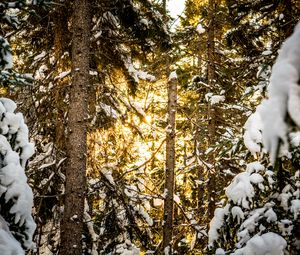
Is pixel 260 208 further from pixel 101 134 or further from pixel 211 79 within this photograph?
pixel 211 79

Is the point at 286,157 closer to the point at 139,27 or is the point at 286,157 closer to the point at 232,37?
the point at 139,27

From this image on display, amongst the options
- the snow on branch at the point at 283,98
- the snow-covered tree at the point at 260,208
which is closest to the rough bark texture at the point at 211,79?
the snow-covered tree at the point at 260,208

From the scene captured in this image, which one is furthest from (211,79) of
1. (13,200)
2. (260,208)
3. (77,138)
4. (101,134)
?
(13,200)

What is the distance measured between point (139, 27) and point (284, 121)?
662 centimetres

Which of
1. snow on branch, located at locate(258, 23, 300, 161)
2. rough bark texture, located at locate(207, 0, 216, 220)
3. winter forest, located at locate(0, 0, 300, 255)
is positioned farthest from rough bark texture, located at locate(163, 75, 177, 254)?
snow on branch, located at locate(258, 23, 300, 161)

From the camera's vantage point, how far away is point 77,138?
6.55 meters

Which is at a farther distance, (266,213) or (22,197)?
(266,213)

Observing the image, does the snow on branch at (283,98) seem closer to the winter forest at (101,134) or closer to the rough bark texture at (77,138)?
the winter forest at (101,134)

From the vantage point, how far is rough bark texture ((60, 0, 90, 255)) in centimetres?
628

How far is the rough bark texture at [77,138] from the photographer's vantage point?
6.28 m

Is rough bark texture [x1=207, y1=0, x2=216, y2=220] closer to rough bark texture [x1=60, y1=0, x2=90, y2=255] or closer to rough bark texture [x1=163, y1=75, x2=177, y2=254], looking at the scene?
rough bark texture [x1=163, y1=75, x2=177, y2=254]

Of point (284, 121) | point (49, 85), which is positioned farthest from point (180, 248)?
point (284, 121)

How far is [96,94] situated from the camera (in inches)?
324

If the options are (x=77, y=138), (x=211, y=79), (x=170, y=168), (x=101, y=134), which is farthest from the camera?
(x=211, y=79)
